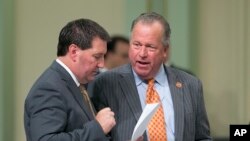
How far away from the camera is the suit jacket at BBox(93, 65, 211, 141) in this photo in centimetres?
279

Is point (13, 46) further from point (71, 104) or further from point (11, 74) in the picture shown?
point (71, 104)

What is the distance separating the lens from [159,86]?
293 cm

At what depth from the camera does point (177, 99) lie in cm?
288

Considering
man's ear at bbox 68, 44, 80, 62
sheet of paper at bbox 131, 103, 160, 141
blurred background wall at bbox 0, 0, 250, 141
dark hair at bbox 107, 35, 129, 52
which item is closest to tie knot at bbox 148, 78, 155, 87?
sheet of paper at bbox 131, 103, 160, 141

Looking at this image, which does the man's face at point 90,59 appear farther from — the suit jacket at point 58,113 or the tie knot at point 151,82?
the tie knot at point 151,82

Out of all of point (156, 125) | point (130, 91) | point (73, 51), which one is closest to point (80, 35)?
point (73, 51)

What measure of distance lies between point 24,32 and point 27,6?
0.72ft

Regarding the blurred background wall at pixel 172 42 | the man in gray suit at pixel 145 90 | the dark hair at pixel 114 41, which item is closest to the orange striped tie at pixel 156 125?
the man in gray suit at pixel 145 90

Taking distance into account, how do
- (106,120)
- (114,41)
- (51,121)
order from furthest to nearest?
(114,41) → (106,120) → (51,121)

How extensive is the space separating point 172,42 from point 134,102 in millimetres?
2383

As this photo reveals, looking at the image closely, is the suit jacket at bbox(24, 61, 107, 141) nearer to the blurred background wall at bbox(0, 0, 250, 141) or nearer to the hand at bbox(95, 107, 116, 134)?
the hand at bbox(95, 107, 116, 134)

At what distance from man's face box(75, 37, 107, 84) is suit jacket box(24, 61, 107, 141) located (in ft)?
0.19

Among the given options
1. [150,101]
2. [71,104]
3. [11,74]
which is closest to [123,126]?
[150,101]

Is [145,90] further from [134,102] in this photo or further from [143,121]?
[143,121]
